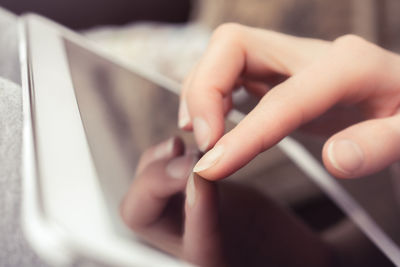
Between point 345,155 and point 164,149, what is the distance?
13cm

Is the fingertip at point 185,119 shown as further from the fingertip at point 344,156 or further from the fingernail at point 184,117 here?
the fingertip at point 344,156

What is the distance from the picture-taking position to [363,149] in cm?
26

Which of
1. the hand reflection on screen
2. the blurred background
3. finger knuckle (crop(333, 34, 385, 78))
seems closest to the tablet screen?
the hand reflection on screen

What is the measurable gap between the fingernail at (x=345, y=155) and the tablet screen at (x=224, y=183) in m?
0.06

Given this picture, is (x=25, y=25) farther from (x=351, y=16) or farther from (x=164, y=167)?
(x=351, y=16)

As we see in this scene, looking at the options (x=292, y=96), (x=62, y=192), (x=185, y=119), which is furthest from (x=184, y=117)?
(x=62, y=192)

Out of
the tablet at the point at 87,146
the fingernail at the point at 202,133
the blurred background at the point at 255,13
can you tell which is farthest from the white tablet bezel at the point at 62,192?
the blurred background at the point at 255,13

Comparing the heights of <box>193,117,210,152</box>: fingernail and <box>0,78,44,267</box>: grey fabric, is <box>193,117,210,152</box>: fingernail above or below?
below

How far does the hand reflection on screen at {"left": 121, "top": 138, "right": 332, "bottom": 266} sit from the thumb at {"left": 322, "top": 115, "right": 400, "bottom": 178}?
2.4 inches

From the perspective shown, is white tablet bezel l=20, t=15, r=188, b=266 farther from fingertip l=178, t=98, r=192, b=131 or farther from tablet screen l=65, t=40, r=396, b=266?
fingertip l=178, t=98, r=192, b=131

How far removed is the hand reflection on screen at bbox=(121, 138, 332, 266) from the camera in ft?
0.62

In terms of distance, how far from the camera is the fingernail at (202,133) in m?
0.29

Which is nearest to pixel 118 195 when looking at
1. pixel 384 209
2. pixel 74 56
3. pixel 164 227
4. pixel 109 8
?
pixel 164 227

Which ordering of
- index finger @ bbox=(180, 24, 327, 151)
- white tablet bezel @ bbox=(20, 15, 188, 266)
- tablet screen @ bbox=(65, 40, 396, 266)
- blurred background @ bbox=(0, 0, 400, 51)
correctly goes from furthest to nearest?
blurred background @ bbox=(0, 0, 400, 51), index finger @ bbox=(180, 24, 327, 151), tablet screen @ bbox=(65, 40, 396, 266), white tablet bezel @ bbox=(20, 15, 188, 266)
